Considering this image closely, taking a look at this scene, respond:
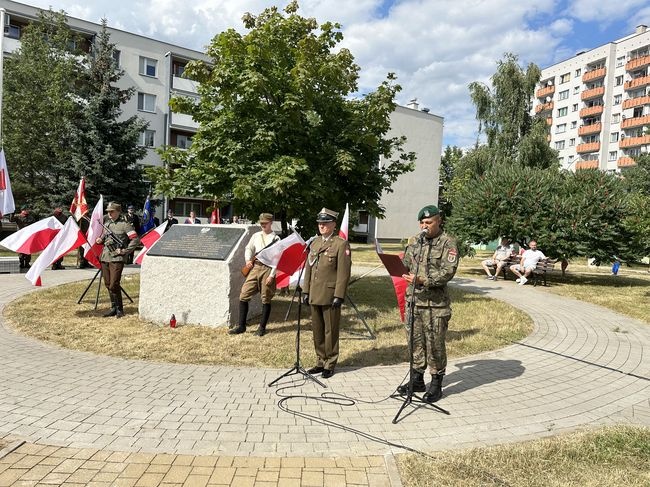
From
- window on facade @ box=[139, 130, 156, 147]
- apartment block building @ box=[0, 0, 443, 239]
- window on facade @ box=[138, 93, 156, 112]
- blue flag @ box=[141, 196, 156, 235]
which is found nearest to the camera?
blue flag @ box=[141, 196, 156, 235]

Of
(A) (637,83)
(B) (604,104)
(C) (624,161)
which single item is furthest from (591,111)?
(C) (624,161)

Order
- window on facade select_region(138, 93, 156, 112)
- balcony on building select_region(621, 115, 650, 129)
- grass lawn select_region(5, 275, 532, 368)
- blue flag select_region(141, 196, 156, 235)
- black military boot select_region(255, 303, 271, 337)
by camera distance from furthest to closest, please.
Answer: balcony on building select_region(621, 115, 650, 129) → window on facade select_region(138, 93, 156, 112) → blue flag select_region(141, 196, 156, 235) → black military boot select_region(255, 303, 271, 337) → grass lawn select_region(5, 275, 532, 368)

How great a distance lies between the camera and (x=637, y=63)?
52469 mm

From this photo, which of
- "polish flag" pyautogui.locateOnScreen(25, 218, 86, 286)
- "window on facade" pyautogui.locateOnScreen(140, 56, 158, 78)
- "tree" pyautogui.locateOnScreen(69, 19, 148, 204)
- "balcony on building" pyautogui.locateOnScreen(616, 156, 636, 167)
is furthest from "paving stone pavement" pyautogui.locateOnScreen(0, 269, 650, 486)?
"balcony on building" pyautogui.locateOnScreen(616, 156, 636, 167)

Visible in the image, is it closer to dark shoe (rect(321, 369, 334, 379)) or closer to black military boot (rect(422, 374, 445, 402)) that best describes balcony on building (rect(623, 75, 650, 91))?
black military boot (rect(422, 374, 445, 402))

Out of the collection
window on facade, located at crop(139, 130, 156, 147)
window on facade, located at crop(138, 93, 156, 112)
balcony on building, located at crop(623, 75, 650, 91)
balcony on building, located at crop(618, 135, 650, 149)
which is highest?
balcony on building, located at crop(623, 75, 650, 91)

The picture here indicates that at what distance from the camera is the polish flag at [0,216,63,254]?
27.1ft

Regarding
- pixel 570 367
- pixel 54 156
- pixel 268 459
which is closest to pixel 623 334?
pixel 570 367

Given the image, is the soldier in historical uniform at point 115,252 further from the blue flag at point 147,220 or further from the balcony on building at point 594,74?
the balcony on building at point 594,74

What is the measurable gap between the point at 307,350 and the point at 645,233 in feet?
31.8

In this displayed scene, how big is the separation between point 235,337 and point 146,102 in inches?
1409

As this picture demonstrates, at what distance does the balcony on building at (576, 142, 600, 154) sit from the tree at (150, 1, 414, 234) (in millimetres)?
57655

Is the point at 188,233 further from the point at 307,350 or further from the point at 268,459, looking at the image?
the point at 268,459

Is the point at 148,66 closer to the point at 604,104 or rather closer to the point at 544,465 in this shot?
the point at 544,465
